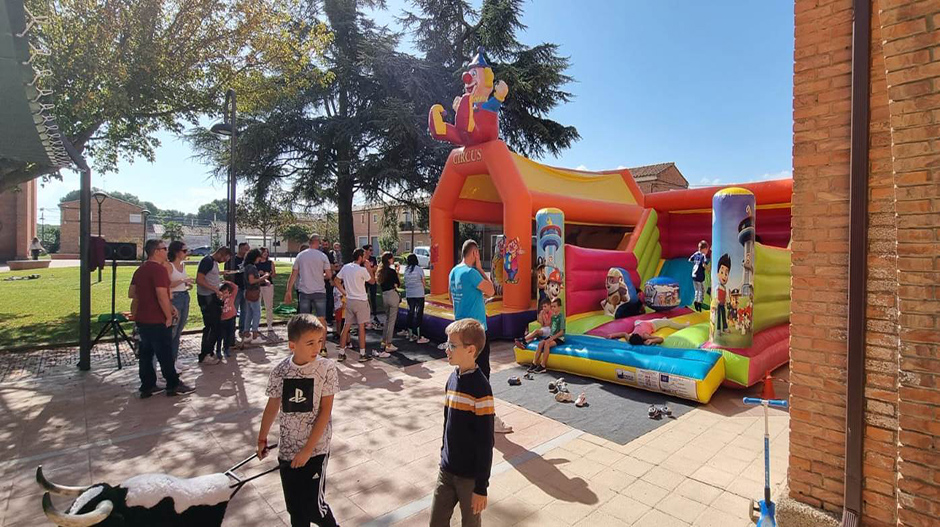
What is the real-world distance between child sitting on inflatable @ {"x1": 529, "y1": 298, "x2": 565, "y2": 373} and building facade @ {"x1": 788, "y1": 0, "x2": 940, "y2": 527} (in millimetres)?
3990

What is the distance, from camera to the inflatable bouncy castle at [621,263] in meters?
5.87

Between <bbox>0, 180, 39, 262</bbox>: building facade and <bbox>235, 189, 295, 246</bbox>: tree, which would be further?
<bbox>0, 180, 39, 262</bbox>: building facade

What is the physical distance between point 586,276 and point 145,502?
284 inches

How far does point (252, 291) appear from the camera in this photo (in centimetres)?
822

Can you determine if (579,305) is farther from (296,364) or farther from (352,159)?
(352,159)

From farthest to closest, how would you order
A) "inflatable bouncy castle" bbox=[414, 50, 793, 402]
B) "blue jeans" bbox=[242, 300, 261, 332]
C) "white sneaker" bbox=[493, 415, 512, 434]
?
"blue jeans" bbox=[242, 300, 261, 332] → "inflatable bouncy castle" bbox=[414, 50, 793, 402] → "white sneaker" bbox=[493, 415, 512, 434]

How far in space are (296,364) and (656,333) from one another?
5748 millimetres

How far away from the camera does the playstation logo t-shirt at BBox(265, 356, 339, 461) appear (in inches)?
94.6

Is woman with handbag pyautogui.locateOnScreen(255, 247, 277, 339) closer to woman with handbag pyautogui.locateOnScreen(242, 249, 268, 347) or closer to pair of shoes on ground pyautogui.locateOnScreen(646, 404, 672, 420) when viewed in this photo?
woman with handbag pyautogui.locateOnScreen(242, 249, 268, 347)

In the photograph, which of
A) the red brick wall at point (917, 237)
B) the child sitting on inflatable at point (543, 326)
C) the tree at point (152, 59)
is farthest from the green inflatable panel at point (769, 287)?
the tree at point (152, 59)

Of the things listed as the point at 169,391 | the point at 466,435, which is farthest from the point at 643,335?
the point at 169,391

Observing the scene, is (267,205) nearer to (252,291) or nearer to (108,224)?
(252,291)

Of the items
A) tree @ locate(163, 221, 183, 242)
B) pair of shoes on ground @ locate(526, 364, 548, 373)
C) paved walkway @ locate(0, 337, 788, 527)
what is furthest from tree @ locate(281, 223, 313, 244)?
pair of shoes on ground @ locate(526, 364, 548, 373)

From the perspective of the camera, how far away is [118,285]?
55.7 ft
